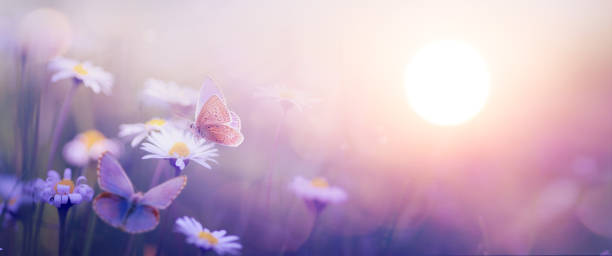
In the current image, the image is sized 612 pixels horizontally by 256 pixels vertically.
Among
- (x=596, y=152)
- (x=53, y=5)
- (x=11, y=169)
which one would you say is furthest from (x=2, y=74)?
(x=596, y=152)

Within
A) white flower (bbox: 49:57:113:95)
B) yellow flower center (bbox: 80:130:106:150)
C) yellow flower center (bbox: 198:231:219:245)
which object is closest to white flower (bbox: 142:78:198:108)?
white flower (bbox: 49:57:113:95)

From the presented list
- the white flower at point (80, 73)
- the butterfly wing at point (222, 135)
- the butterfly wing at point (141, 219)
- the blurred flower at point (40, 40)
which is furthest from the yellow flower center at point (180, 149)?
the blurred flower at point (40, 40)

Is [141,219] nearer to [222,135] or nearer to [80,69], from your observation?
[222,135]

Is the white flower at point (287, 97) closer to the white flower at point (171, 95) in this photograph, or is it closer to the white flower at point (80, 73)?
the white flower at point (171, 95)

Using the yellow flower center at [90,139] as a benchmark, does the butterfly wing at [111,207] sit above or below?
below

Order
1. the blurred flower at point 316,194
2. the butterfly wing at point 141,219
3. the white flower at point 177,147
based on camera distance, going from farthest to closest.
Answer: the blurred flower at point 316,194 < the white flower at point 177,147 < the butterfly wing at point 141,219

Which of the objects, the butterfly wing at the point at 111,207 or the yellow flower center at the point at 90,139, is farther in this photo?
the yellow flower center at the point at 90,139

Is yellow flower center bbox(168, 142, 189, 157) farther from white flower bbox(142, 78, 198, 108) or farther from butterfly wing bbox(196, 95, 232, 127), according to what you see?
white flower bbox(142, 78, 198, 108)
